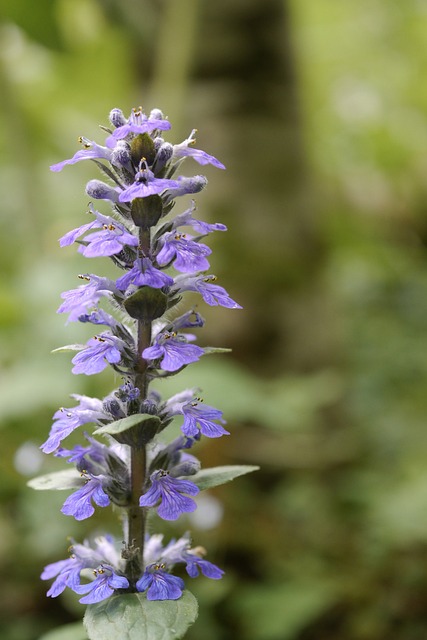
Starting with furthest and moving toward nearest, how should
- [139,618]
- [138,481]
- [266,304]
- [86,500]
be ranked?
1. [266,304]
2. [138,481]
3. [86,500]
4. [139,618]

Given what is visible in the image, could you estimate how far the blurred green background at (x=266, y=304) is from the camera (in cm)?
310

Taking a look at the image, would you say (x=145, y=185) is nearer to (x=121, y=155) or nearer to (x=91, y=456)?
(x=121, y=155)

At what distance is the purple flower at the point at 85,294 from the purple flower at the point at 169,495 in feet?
1.29

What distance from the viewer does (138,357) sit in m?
1.58

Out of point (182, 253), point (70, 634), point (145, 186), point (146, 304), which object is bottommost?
point (70, 634)

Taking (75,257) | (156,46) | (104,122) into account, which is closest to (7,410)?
(75,257)

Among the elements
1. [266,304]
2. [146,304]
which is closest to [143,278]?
[146,304]

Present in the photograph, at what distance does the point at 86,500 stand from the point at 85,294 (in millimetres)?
429

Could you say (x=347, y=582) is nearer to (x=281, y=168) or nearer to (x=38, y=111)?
(x=281, y=168)

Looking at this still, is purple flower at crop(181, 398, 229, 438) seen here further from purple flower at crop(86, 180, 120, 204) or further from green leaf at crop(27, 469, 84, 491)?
purple flower at crop(86, 180, 120, 204)

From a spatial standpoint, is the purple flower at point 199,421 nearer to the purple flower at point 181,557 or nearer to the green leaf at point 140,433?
the green leaf at point 140,433

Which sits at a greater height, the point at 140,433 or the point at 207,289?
the point at 207,289

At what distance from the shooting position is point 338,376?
184 inches

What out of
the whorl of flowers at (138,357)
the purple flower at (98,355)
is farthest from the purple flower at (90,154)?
the purple flower at (98,355)
